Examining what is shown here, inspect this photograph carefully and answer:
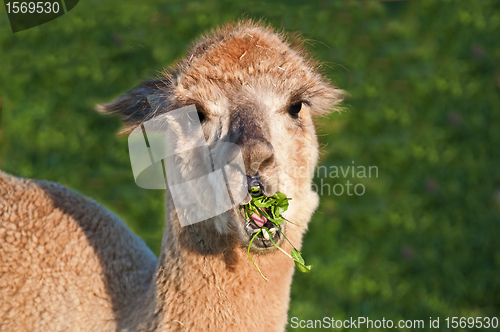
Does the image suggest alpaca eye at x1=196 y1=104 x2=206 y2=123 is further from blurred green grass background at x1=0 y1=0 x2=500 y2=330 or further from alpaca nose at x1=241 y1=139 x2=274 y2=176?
blurred green grass background at x1=0 y1=0 x2=500 y2=330

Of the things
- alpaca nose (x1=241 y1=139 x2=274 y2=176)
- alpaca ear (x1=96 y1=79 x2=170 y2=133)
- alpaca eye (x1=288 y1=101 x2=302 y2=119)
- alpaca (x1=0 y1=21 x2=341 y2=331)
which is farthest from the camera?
alpaca ear (x1=96 y1=79 x2=170 y2=133)

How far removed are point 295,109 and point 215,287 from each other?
3.13ft

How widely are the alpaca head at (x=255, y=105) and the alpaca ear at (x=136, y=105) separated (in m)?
0.10

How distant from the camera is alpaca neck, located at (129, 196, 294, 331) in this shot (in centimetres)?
248

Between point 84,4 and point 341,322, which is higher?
point 84,4

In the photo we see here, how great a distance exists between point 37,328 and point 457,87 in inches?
247

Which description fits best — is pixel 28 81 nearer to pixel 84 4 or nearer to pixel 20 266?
pixel 84 4

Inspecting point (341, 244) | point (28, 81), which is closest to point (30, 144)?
point (28, 81)

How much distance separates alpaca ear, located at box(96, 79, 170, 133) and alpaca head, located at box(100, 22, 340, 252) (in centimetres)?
10

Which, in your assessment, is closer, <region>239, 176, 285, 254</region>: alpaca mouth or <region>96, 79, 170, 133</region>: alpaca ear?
<region>239, 176, 285, 254</region>: alpaca mouth

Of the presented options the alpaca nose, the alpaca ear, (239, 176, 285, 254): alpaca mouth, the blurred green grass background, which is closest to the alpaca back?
the alpaca ear

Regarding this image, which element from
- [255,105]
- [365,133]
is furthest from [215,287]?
[365,133]

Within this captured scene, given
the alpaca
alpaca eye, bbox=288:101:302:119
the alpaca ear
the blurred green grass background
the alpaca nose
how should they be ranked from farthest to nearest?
1. the blurred green grass background
2. the alpaca ear
3. alpaca eye, bbox=288:101:302:119
4. the alpaca
5. the alpaca nose

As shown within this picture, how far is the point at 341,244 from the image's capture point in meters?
5.92
